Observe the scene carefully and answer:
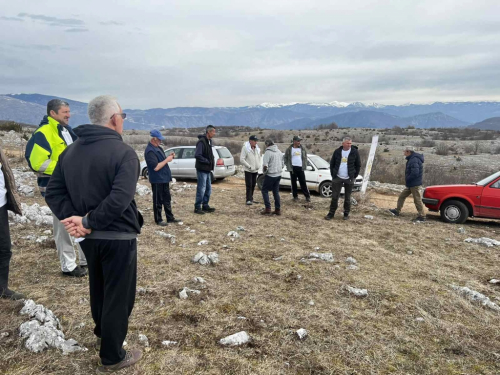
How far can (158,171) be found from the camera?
6.68 metres

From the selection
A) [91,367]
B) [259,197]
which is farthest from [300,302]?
[259,197]

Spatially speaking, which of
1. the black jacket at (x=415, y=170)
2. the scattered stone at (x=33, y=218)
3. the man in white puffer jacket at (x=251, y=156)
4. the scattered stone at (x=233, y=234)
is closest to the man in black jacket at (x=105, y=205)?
the scattered stone at (x=233, y=234)

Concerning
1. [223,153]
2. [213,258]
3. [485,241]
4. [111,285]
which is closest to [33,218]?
[213,258]

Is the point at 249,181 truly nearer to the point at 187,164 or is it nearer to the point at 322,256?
the point at 322,256

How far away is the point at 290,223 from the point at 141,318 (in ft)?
15.0

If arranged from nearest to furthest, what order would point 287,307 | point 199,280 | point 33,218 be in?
point 287,307, point 199,280, point 33,218

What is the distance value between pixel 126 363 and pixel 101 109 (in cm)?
189

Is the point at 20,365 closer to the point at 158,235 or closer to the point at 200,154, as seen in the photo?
the point at 158,235

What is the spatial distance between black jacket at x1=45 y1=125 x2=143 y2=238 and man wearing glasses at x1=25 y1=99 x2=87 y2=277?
1839mm

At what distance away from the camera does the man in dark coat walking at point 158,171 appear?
258 inches

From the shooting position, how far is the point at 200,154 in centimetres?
759

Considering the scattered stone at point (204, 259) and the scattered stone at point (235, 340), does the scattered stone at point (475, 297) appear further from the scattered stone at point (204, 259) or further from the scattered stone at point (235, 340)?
the scattered stone at point (204, 259)

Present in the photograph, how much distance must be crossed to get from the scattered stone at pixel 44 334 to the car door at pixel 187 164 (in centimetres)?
1119

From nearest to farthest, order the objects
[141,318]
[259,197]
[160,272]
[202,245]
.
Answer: [141,318], [160,272], [202,245], [259,197]
